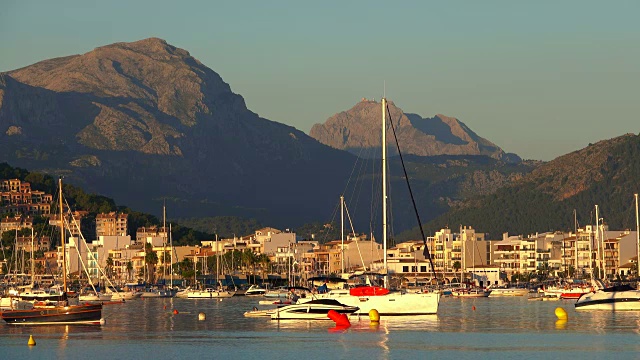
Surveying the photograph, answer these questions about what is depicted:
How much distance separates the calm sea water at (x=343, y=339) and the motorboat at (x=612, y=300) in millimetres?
3056

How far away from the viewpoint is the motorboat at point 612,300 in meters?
108

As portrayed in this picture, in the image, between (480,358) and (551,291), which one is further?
(551,291)

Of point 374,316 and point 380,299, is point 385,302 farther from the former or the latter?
point 374,316

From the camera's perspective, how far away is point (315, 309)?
92.7m

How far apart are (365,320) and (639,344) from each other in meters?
21.7

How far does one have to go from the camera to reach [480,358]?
68125mm

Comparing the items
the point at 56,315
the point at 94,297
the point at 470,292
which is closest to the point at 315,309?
the point at 56,315

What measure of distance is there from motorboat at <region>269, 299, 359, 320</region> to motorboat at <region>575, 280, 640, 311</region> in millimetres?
27090

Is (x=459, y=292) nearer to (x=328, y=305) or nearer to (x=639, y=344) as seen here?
(x=328, y=305)

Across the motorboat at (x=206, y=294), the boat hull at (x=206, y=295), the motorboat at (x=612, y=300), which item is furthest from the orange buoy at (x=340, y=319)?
the motorboat at (x=206, y=294)

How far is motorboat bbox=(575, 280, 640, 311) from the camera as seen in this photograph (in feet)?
355

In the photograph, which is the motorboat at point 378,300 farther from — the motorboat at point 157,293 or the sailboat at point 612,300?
the motorboat at point 157,293

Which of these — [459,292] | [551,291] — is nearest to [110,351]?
[551,291]

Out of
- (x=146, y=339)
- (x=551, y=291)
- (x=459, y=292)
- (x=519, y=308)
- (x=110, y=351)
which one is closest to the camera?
(x=110, y=351)
